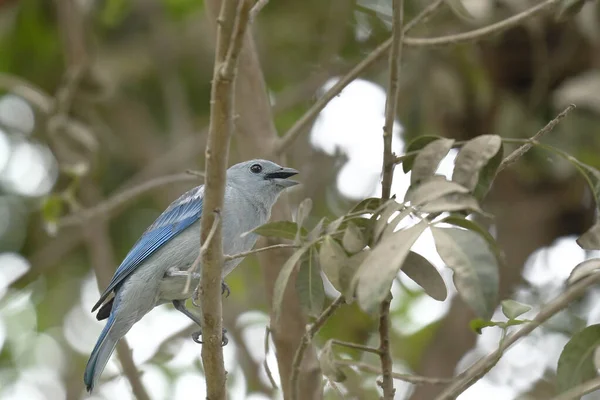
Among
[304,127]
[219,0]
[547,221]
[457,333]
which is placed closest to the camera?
[304,127]

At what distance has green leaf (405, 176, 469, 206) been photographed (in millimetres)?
2246

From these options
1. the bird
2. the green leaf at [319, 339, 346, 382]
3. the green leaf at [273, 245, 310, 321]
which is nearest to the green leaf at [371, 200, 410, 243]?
the green leaf at [273, 245, 310, 321]

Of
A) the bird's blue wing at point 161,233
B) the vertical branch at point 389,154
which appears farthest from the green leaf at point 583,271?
the bird's blue wing at point 161,233

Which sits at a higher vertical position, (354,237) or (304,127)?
(304,127)

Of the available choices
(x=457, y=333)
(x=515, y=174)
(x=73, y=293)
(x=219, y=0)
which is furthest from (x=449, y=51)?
(x=73, y=293)

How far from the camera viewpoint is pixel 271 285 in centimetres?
426

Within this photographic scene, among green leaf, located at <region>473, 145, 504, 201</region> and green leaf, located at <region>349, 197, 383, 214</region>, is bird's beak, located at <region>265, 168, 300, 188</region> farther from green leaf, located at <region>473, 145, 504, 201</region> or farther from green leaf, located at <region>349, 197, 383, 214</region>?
green leaf, located at <region>473, 145, 504, 201</region>

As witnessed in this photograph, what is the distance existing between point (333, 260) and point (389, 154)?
36 cm

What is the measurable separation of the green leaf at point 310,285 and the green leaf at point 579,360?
758mm

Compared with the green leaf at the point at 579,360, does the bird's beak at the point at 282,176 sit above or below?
above

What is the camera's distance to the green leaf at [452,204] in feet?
7.21

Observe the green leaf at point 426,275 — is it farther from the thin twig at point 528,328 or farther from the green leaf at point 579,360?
the green leaf at point 579,360

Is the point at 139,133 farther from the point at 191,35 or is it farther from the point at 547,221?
the point at 547,221

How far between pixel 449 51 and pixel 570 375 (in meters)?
3.99
